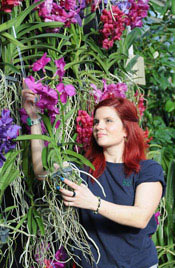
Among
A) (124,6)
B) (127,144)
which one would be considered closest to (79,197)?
(127,144)

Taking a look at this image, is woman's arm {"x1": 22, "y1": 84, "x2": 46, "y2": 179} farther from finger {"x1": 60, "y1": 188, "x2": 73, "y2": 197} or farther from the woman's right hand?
finger {"x1": 60, "y1": 188, "x2": 73, "y2": 197}

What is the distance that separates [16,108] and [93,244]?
57 cm

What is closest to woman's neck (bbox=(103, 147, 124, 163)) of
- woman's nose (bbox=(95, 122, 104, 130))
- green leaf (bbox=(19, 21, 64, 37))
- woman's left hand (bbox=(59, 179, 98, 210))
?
woman's nose (bbox=(95, 122, 104, 130))

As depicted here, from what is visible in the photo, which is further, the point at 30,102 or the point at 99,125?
the point at 99,125

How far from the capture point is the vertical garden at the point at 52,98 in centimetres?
142

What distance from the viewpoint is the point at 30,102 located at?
1451mm

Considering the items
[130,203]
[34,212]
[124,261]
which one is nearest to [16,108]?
[34,212]

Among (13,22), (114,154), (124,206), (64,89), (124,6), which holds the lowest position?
(124,206)

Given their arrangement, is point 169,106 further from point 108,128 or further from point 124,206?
point 124,206

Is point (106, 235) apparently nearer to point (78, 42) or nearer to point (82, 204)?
point (82, 204)

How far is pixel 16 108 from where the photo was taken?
1.55 meters

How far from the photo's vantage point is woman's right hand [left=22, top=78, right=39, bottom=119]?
143cm

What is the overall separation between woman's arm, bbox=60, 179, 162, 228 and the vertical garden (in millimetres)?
59

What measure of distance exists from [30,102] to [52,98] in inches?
5.6
